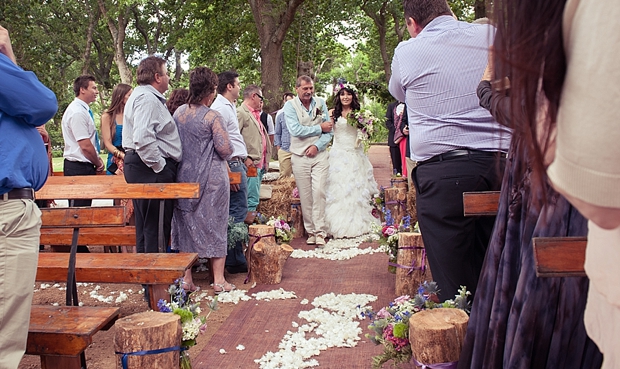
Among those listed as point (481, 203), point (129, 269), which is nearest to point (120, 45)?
point (129, 269)

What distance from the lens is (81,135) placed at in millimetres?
7250

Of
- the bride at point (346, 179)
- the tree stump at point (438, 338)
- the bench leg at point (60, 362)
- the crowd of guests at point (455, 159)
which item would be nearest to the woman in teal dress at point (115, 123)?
the crowd of guests at point (455, 159)

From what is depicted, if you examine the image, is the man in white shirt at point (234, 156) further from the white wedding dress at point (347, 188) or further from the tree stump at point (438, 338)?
the tree stump at point (438, 338)

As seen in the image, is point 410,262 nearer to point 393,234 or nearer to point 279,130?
point 393,234

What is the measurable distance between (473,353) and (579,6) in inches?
70.2

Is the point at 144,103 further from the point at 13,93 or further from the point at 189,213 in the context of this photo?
the point at 13,93

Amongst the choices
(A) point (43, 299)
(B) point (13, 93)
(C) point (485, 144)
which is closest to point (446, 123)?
(C) point (485, 144)

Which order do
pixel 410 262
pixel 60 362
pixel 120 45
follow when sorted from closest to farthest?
pixel 60 362 → pixel 410 262 → pixel 120 45

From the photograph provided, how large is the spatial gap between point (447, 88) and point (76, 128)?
5.20m

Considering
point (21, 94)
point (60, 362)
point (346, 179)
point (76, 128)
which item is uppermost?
point (21, 94)

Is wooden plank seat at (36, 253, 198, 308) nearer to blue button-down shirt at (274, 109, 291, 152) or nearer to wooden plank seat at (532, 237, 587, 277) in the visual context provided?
wooden plank seat at (532, 237, 587, 277)

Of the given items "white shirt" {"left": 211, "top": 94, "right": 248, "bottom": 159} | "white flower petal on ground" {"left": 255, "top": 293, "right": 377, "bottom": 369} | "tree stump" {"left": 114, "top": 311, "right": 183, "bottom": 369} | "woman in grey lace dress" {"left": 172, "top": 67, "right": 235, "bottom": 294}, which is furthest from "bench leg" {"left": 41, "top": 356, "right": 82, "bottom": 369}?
"white shirt" {"left": 211, "top": 94, "right": 248, "bottom": 159}

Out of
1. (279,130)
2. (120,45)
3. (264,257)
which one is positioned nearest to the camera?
(264,257)

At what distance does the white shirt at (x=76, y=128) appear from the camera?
7254mm
